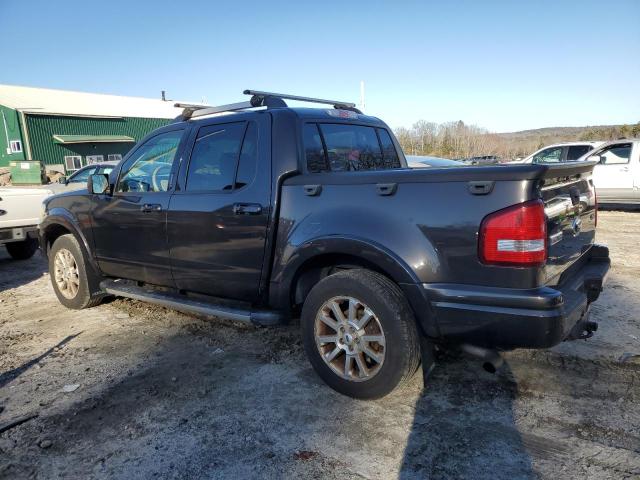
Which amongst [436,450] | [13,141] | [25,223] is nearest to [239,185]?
[436,450]

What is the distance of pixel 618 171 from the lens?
11.6 m

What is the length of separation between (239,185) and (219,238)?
1.49ft

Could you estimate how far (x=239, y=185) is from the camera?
144 inches

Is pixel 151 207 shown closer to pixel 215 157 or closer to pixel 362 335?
pixel 215 157

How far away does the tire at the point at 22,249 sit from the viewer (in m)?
8.35

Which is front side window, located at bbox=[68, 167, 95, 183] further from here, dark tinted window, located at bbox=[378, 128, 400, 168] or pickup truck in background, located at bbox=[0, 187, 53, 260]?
dark tinted window, located at bbox=[378, 128, 400, 168]

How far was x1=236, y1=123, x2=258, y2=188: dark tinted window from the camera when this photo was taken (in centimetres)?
361

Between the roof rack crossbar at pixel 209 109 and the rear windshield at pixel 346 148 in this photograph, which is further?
the roof rack crossbar at pixel 209 109

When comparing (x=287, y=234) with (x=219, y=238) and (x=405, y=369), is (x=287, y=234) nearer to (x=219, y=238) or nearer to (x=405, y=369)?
(x=219, y=238)

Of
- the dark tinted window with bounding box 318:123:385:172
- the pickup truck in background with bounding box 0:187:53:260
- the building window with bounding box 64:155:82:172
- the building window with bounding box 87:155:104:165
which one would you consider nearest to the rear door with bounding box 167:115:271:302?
the dark tinted window with bounding box 318:123:385:172

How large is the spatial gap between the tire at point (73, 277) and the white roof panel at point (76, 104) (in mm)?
29145

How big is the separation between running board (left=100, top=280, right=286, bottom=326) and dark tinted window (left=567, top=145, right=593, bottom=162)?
11505 millimetres

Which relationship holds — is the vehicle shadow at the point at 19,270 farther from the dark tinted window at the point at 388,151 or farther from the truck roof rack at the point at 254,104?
the dark tinted window at the point at 388,151

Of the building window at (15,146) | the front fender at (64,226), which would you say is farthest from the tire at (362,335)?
the building window at (15,146)
